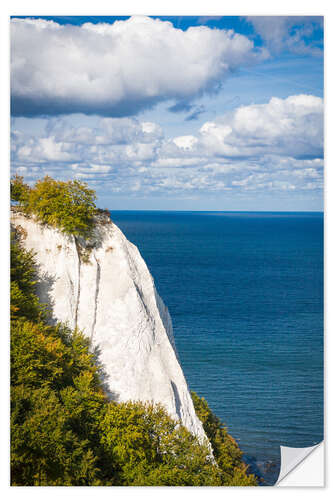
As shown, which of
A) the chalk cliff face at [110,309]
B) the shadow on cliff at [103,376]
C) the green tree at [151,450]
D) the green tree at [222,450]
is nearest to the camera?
the green tree at [151,450]

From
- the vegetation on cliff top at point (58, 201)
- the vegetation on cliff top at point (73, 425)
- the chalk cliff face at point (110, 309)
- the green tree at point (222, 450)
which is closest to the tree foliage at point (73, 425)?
the vegetation on cliff top at point (73, 425)

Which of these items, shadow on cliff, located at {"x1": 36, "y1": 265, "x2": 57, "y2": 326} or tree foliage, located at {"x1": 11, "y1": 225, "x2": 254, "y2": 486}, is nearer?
tree foliage, located at {"x1": 11, "y1": 225, "x2": 254, "y2": 486}

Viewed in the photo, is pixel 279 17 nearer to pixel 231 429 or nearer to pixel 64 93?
pixel 64 93

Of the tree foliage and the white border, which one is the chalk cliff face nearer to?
the tree foliage

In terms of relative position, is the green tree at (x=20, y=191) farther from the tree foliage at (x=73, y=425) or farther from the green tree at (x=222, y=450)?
the green tree at (x=222, y=450)

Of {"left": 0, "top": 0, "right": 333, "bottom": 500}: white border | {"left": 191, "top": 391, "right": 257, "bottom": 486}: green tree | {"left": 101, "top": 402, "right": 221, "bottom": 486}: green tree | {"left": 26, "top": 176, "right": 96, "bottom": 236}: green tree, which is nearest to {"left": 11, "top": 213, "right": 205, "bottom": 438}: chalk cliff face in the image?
{"left": 26, "top": 176, "right": 96, "bottom": 236}: green tree
